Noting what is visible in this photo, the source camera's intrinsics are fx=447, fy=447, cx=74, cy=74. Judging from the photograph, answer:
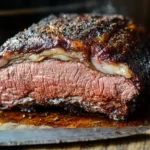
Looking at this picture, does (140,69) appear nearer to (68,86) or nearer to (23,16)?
(68,86)

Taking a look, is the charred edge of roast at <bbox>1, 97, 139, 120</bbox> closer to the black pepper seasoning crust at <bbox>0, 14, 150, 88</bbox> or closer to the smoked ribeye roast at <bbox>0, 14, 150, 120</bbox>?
the smoked ribeye roast at <bbox>0, 14, 150, 120</bbox>

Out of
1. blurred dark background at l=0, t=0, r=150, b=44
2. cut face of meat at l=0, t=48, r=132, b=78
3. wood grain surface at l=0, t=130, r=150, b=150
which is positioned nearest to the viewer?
wood grain surface at l=0, t=130, r=150, b=150

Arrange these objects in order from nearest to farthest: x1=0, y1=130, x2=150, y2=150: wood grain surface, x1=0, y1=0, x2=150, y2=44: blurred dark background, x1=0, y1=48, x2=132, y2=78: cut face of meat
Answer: x1=0, y1=130, x2=150, y2=150: wood grain surface
x1=0, y1=48, x2=132, y2=78: cut face of meat
x1=0, y1=0, x2=150, y2=44: blurred dark background

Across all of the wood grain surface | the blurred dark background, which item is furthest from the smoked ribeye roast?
the blurred dark background

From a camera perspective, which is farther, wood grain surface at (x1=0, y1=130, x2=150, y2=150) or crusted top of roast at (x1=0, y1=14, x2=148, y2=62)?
crusted top of roast at (x1=0, y1=14, x2=148, y2=62)

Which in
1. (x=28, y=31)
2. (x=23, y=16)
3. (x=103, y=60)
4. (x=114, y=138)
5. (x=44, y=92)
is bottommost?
(x=114, y=138)

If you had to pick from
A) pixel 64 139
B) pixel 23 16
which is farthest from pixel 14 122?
pixel 23 16

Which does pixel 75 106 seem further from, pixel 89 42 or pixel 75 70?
pixel 89 42

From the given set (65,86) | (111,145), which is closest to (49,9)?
(65,86)

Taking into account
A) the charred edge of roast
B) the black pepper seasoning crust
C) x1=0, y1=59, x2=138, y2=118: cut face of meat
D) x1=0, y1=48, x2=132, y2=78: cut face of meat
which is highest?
the black pepper seasoning crust
